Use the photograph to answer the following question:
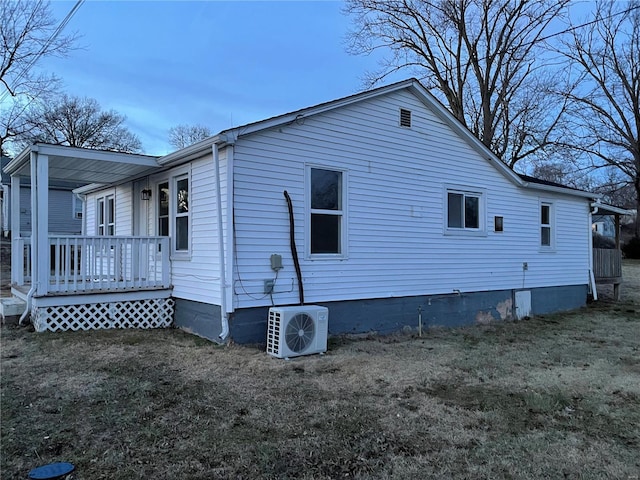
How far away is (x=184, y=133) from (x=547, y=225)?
3719 cm

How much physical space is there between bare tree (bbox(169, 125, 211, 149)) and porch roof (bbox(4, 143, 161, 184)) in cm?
3416

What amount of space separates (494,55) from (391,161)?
17.9 meters

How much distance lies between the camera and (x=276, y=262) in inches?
283

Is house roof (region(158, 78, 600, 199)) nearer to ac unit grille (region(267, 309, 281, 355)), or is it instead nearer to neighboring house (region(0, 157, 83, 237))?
ac unit grille (region(267, 309, 281, 355))

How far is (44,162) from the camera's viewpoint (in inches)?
281

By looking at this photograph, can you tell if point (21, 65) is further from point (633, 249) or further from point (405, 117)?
point (633, 249)

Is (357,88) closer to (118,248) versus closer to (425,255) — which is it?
(425,255)

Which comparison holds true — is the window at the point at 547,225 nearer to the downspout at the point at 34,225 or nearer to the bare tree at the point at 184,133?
the downspout at the point at 34,225

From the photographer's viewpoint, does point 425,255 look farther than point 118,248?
Yes

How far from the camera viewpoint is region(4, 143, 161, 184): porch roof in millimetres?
7281

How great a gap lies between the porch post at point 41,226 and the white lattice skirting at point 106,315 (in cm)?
43

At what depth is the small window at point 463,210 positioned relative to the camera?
32.5 feet

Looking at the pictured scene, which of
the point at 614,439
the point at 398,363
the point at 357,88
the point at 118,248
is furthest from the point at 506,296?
the point at 357,88

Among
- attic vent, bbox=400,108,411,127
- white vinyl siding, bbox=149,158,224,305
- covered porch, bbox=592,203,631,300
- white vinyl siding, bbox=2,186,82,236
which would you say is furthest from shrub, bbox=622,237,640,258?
white vinyl siding, bbox=2,186,82,236
